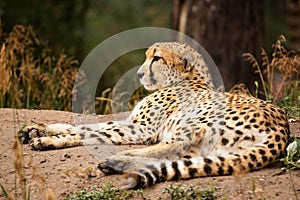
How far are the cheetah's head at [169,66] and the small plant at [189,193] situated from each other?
1.57 m

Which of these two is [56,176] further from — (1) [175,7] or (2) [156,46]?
(1) [175,7]

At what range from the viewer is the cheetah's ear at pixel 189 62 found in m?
4.89

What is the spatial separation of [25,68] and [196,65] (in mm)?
1840

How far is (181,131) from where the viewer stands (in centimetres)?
411

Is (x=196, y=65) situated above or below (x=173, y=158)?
above

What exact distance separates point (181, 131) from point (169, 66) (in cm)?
89

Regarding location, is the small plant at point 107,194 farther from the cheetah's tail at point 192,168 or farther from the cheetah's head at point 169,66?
the cheetah's head at point 169,66

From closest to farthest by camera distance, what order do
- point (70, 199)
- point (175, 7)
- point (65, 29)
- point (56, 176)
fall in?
1. point (70, 199)
2. point (56, 176)
3. point (175, 7)
4. point (65, 29)

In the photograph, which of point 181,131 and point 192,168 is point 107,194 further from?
point 181,131

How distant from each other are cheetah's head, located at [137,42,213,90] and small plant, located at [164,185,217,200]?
5.14ft

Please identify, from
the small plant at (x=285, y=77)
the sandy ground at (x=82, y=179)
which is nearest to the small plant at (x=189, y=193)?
the sandy ground at (x=82, y=179)

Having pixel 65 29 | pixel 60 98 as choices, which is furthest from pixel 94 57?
pixel 60 98

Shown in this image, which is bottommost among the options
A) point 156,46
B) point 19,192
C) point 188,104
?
point 19,192

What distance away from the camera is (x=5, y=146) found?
4.29 meters
